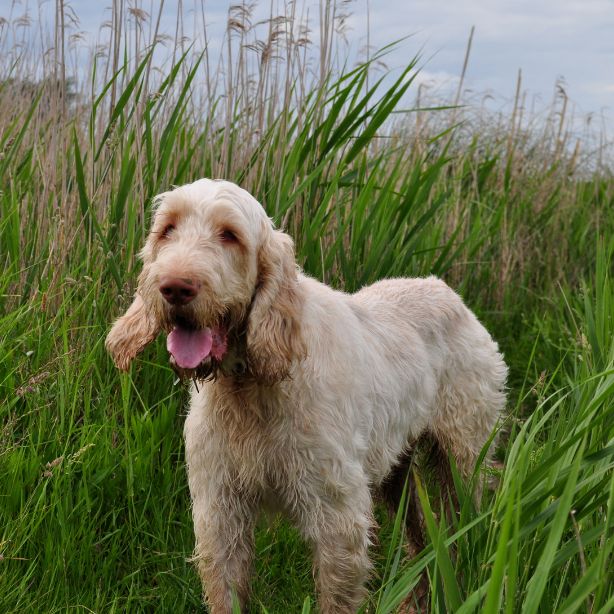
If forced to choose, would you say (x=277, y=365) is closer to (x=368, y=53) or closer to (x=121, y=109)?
(x=121, y=109)

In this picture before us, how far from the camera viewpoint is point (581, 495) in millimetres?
2316

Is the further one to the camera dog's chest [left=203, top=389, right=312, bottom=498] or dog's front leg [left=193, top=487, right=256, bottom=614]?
dog's front leg [left=193, top=487, right=256, bottom=614]

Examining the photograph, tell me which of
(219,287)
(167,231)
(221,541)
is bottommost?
(221,541)

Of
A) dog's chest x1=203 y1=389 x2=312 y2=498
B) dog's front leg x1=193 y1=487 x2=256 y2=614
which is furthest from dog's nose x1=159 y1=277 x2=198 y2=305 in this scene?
dog's front leg x1=193 y1=487 x2=256 y2=614

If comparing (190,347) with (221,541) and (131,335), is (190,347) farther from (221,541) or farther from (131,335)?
(221,541)

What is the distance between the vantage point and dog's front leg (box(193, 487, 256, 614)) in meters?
3.14

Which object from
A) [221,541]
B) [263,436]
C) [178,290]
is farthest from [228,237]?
[221,541]

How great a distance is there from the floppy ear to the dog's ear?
1.27 feet

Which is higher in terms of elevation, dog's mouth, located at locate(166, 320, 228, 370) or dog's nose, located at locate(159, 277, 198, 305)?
dog's nose, located at locate(159, 277, 198, 305)

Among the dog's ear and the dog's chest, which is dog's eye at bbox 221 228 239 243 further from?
the dog's chest

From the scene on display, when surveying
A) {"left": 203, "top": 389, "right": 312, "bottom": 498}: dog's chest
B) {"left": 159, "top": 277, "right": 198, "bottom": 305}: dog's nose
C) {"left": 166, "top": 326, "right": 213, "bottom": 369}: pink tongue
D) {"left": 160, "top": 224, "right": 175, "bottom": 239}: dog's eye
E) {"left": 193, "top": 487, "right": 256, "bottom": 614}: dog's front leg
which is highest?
{"left": 160, "top": 224, "right": 175, "bottom": 239}: dog's eye

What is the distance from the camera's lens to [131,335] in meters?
3.13

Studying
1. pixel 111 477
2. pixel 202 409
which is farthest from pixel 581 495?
pixel 111 477

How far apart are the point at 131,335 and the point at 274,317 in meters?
0.58
